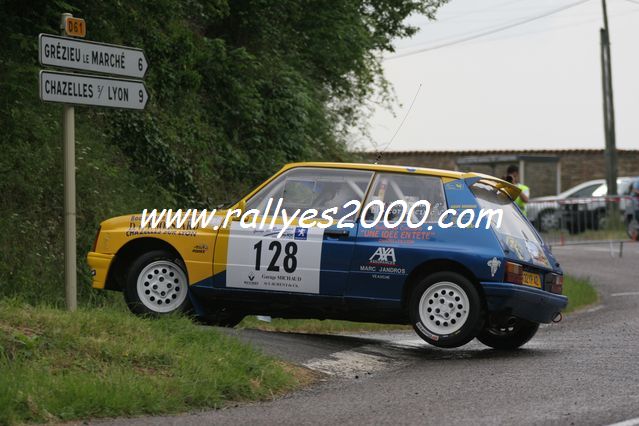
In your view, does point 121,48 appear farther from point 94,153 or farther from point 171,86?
point 171,86

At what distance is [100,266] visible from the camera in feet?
41.2

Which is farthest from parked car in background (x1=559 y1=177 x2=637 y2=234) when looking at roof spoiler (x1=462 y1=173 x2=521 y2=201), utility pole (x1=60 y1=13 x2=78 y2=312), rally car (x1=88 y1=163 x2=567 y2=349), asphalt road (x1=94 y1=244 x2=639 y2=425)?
utility pole (x1=60 y1=13 x2=78 y2=312)

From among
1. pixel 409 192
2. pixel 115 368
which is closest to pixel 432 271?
pixel 409 192

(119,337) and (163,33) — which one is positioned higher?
(163,33)

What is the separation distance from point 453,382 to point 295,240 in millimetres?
2615

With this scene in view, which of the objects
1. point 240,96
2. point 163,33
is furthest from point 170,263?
point 240,96

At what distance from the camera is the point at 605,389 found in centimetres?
929

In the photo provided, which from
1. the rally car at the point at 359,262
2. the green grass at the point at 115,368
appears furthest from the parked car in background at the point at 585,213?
the green grass at the point at 115,368

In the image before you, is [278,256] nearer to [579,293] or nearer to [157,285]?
[157,285]

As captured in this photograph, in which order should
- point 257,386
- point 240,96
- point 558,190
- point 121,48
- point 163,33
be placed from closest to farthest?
point 257,386 → point 121,48 → point 163,33 → point 240,96 → point 558,190

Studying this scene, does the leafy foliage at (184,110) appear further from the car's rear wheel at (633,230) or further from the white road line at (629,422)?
the white road line at (629,422)

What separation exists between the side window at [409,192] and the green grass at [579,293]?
5.60 m

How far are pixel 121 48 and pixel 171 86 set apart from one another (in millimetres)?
9119

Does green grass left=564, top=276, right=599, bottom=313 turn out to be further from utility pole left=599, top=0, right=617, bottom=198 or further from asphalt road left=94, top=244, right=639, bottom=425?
utility pole left=599, top=0, right=617, bottom=198
